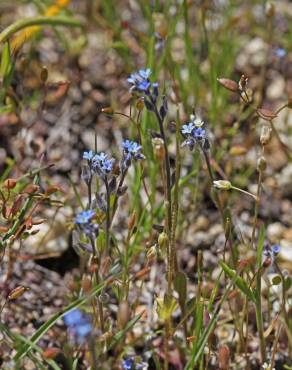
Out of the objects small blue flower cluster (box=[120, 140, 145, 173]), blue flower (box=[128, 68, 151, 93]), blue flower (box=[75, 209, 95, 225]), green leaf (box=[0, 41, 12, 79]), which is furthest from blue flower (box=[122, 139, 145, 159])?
green leaf (box=[0, 41, 12, 79])

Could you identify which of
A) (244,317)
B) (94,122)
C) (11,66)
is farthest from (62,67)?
(244,317)

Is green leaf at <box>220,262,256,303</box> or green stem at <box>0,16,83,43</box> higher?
green stem at <box>0,16,83,43</box>

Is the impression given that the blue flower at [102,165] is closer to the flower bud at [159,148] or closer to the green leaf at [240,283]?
the flower bud at [159,148]

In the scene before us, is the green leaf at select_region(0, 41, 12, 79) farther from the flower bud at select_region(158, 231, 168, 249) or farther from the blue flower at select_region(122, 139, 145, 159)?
the flower bud at select_region(158, 231, 168, 249)

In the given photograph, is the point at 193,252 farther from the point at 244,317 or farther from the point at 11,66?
the point at 11,66

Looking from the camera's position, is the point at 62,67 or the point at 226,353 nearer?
the point at 226,353

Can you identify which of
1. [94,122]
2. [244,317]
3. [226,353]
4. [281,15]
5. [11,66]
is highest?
[281,15]

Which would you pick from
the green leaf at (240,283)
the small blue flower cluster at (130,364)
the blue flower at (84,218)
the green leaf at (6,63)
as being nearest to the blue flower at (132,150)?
the blue flower at (84,218)

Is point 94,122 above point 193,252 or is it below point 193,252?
above

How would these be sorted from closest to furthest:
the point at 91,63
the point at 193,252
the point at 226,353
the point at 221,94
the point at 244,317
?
the point at 226,353 < the point at 244,317 < the point at 193,252 < the point at 221,94 < the point at 91,63

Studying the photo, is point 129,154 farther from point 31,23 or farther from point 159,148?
point 31,23

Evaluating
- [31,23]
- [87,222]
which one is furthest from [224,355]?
[31,23]
